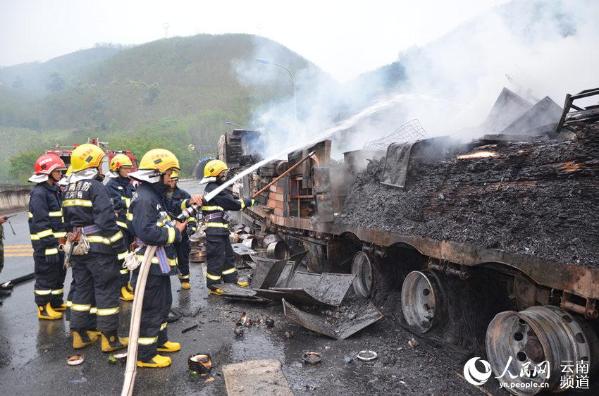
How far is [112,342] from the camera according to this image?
466 cm

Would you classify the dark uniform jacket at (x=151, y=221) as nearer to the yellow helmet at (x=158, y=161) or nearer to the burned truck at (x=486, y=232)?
the yellow helmet at (x=158, y=161)

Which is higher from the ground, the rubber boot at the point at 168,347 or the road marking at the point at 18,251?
the road marking at the point at 18,251

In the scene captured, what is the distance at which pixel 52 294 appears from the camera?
5.77 meters

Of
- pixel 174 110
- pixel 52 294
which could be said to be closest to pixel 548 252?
pixel 52 294

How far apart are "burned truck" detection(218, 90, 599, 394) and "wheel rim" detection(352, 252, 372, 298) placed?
3 cm

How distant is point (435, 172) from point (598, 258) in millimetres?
2226

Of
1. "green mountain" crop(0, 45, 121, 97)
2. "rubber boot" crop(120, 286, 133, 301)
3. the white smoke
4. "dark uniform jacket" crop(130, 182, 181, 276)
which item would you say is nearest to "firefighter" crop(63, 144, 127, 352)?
"dark uniform jacket" crop(130, 182, 181, 276)

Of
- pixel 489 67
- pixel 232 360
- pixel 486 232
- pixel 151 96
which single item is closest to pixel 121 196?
pixel 232 360

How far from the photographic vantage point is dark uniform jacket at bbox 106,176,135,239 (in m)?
6.34

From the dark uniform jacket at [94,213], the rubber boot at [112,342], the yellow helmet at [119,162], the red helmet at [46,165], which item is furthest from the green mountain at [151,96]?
the rubber boot at [112,342]

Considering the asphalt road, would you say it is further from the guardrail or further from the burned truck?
the guardrail

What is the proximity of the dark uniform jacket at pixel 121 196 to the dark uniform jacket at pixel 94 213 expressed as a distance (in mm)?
1713

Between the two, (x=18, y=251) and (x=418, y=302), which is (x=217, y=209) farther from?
(x=18, y=251)

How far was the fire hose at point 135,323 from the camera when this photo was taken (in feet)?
11.5
